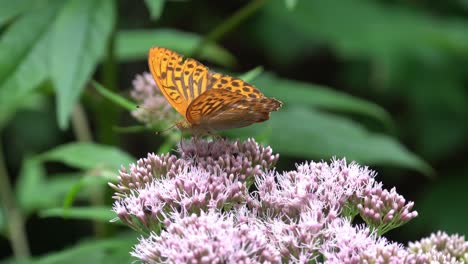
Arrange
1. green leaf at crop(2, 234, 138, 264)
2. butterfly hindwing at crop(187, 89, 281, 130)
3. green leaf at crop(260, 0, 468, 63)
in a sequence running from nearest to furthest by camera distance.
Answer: butterfly hindwing at crop(187, 89, 281, 130) < green leaf at crop(2, 234, 138, 264) < green leaf at crop(260, 0, 468, 63)

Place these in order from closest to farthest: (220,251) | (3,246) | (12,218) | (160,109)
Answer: (220,251)
(160,109)
(12,218)
(3,246)

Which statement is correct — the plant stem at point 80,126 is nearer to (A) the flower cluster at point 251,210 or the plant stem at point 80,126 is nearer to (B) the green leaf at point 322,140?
(B) the green leaf at point 322,140

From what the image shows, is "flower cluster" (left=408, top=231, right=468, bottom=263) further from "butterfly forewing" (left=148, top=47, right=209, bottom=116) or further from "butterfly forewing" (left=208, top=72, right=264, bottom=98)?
"butterfly forewing" (left=148, top=47, right=209, bottom=116)

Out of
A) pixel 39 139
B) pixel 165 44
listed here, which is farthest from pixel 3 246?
pixel 165 44

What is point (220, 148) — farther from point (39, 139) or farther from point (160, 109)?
point (39, 139)

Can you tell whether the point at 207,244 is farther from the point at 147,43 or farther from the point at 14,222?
the point at 14,222

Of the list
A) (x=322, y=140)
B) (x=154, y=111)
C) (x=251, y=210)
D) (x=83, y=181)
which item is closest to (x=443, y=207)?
(x=322, y=140)

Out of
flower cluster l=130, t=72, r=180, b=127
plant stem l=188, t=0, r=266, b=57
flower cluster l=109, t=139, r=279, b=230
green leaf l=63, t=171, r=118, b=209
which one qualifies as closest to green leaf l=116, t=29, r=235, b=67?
plant stem l=188, t=0, r=266, b=57
